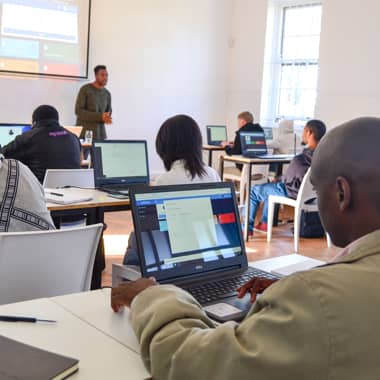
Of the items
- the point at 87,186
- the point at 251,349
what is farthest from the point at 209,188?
the point at 87,186

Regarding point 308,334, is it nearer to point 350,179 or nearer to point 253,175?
point 350,179

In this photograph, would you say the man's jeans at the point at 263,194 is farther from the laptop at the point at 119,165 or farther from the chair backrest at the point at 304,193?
the laptop at the point at 119,165

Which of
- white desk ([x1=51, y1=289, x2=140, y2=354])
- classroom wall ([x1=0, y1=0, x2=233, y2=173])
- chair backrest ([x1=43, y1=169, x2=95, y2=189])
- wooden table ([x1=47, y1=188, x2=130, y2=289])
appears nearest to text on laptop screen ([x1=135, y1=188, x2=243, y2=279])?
white desk ([x1=51, y1=289, x2=140, y2=354])

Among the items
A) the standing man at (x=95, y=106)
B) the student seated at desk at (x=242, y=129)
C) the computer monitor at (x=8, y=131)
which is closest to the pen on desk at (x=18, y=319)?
the computer monitor at (x=8, y=131)

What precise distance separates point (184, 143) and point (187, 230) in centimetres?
152

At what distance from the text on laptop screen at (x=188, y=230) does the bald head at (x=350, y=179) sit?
62 cm

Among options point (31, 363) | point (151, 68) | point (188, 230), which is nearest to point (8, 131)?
point (188, 230)

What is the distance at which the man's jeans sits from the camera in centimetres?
549

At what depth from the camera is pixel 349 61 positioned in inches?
298

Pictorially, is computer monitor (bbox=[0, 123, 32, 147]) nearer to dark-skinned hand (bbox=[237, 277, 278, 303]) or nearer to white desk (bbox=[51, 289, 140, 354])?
white desk (bbox=[51, 289, 140, 354])

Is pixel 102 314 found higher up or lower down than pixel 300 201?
higher up

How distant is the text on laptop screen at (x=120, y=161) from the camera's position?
141 inches

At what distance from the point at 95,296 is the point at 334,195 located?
763 millimetres

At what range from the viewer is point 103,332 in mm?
1246
